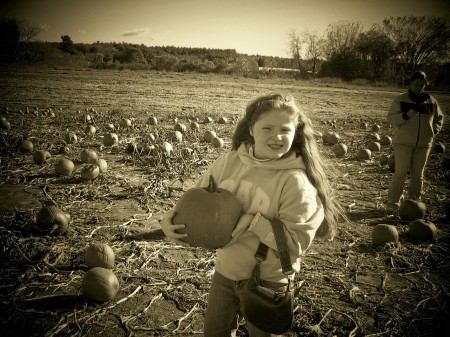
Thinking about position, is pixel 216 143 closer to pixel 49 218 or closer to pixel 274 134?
pixel 49 218

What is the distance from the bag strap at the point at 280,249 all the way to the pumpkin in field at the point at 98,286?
1901 millimetres

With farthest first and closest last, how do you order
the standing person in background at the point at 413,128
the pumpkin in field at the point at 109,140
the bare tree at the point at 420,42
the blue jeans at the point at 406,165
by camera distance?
the bare tree at the point at 420,42 < the pumpkin in field at the point at 109,140 < the blue jeans at the point at 406,165 < the standing person in background at the point at 413,128

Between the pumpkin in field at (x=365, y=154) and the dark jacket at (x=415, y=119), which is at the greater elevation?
the dark jacket at (x=415, y=119)

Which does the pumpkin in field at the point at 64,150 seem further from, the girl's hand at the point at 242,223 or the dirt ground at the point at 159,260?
the girl's hand at the point at 242,223

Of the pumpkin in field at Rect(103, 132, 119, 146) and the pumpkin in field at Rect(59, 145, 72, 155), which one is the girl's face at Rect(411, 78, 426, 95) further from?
the pumpkin in field at Rect(59, 145, 72, 155)

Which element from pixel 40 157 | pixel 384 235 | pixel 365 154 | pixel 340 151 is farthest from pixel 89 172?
pixel 365 154

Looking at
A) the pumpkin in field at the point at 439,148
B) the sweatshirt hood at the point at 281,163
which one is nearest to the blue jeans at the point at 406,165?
the sweatshirt hood at the point at 281,163

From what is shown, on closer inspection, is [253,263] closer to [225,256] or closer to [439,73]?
[225,256]

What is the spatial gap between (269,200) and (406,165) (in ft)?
14.9

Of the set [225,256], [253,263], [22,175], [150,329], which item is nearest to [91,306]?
[150,329]

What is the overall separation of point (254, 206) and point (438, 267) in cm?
334

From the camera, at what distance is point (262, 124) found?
223 cm

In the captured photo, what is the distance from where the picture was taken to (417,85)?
5.22 m

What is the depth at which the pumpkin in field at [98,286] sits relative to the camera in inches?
120
